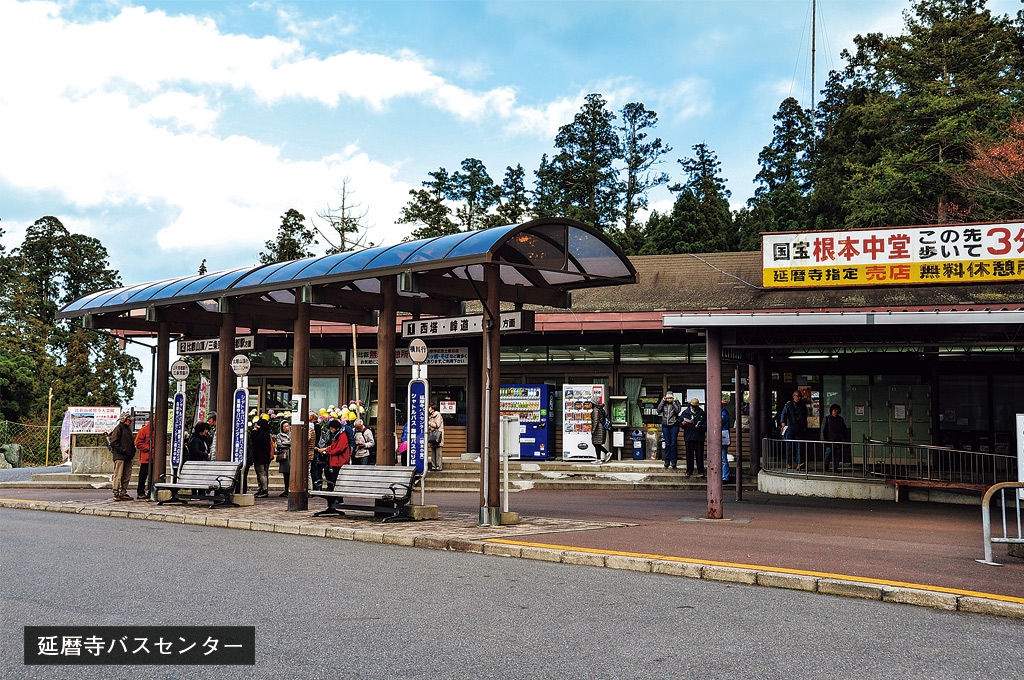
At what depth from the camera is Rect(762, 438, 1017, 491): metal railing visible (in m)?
16.8

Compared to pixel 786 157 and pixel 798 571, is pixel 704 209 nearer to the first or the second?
pixel 786 157

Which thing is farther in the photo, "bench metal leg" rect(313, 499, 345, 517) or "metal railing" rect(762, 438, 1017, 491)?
"metal railing" rect(762, 438, 1017, 491)

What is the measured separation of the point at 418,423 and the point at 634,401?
11071 millimetres

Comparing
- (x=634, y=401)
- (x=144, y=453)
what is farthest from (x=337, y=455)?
(x=634, y=401)

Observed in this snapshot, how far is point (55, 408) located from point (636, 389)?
3443cm

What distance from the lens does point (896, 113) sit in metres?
40.4

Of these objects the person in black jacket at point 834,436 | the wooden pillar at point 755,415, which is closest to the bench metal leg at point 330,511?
the wooden pillar at point 755,415

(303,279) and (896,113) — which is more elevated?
(896,113)

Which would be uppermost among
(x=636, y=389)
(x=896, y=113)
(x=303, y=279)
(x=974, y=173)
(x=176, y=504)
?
(x=896, y=113)

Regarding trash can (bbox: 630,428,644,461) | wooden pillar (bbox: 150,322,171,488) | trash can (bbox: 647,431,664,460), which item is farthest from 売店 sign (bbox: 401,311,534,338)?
trash can (bbox: 647,431,664,460)

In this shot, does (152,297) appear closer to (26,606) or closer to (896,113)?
(26,606)

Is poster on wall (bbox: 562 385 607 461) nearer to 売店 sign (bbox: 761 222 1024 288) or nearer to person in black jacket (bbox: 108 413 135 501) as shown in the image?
売店 sign (bbox: 761 222 1024 288)

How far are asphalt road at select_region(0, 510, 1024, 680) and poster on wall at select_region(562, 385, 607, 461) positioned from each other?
1334 centimetres

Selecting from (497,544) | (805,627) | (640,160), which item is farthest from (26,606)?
(640,160)
